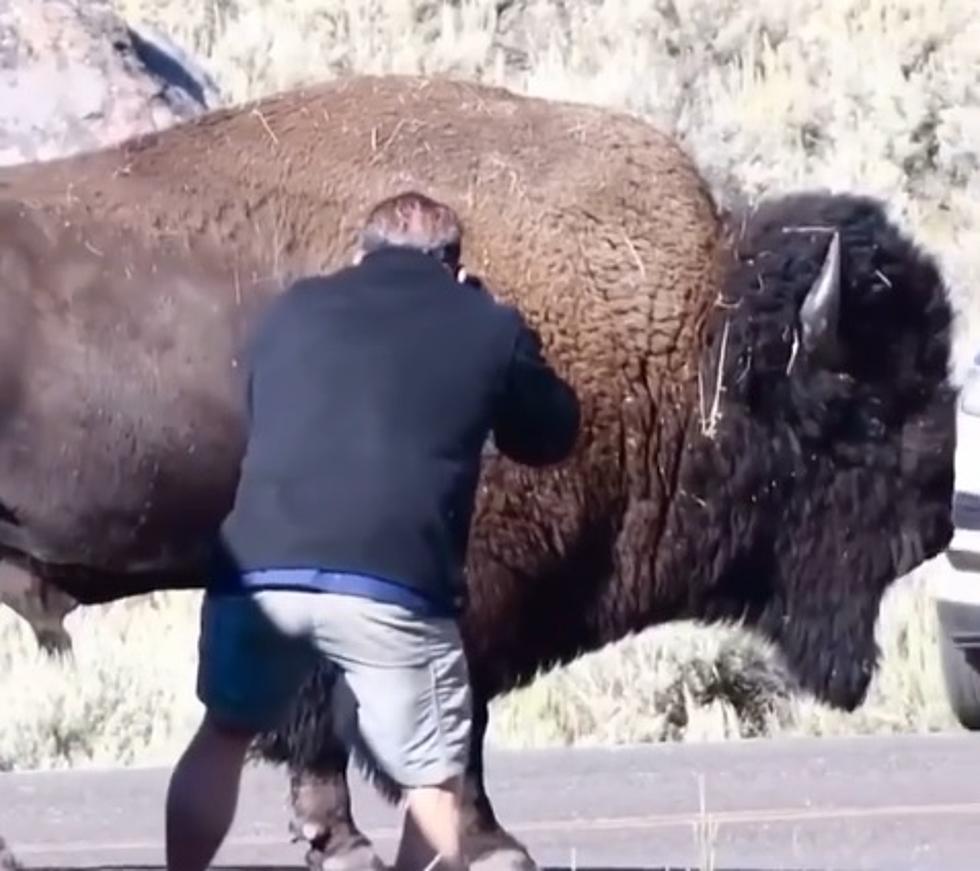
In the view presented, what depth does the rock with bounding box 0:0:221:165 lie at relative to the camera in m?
17.9

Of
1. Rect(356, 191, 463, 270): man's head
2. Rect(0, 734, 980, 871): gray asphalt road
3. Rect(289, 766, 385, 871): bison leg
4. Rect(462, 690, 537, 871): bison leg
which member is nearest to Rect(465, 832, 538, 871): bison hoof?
Rect(462, 690, 537, 871): bison leg

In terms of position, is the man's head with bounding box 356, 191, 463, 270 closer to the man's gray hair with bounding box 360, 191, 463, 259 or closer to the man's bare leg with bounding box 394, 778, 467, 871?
the man's gray hair with bounding box 360, 191, 463, 259

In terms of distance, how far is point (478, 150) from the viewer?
9.75 meters

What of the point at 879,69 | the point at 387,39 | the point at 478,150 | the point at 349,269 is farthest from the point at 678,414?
the point at 387,39

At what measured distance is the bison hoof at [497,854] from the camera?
9.11 meters

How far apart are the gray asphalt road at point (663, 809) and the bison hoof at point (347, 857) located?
0.42 m

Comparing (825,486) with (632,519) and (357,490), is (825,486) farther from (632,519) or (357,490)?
(357,490)

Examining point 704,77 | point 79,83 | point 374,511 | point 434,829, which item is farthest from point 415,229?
point 704,77

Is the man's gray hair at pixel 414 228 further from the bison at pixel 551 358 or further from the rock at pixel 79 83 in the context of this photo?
the rock at pixel 79 83

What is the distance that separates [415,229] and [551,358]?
238 centimetres

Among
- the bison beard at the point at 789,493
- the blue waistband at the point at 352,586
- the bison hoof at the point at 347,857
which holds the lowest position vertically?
the bison hoof at the point at 347,857

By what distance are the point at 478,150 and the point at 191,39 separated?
1913 centimetres

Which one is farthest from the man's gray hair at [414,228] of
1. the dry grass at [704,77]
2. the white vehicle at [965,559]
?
the dry grass at [704,77]

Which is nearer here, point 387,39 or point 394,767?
point 394,767
